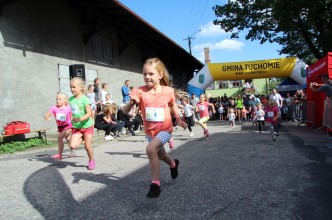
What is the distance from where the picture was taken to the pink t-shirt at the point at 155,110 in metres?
4.36

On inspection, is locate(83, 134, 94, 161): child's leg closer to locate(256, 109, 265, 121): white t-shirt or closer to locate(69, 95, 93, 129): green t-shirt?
locate(69, 95, 93, 129): green t-shirt

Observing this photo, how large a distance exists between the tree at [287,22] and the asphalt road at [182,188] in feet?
59.2

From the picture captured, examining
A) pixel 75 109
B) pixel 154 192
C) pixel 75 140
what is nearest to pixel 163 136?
pixel 154 192

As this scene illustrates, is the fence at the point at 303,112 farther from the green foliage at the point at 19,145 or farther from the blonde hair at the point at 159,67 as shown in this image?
the blonde hair at the point at 159,67

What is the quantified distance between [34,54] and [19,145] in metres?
3.70

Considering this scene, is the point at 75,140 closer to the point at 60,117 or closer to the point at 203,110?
the point at 60,117

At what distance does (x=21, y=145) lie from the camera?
10039 millimetres

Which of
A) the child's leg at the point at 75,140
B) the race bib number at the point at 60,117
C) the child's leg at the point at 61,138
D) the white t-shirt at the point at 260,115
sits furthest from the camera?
the white t-shirt at the point at 260,115

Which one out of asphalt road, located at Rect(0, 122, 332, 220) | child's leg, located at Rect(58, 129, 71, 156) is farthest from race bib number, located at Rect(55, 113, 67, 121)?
asphalt road, located at Rect(0, 122, 332, 220)

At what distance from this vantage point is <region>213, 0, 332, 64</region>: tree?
22672 millimetres

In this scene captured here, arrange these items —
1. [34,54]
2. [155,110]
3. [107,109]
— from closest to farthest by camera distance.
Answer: [155,110], [107,109], [34,54]

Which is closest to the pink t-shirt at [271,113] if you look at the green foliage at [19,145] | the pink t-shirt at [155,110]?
the pink t-shirt at [155,110]

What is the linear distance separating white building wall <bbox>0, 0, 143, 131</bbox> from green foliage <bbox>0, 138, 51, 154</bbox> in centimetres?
95

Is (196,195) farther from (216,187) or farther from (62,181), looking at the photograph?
(62,181)
